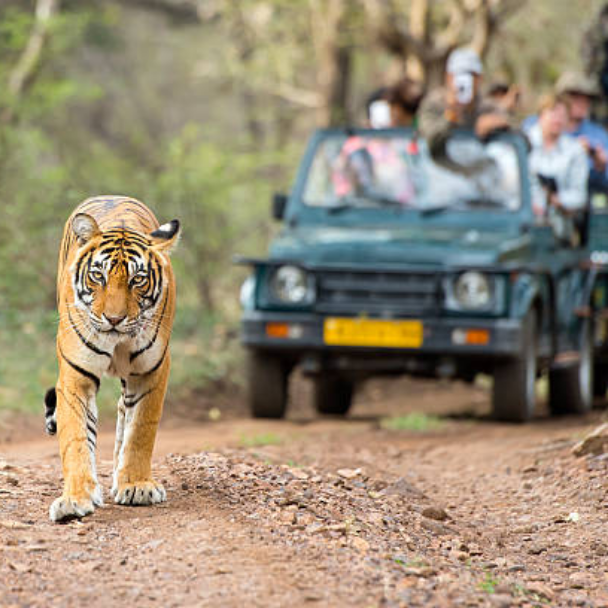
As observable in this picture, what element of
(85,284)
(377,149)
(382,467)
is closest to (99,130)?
(377,149)

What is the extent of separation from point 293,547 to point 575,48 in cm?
1788

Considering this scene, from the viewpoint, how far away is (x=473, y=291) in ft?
30.1

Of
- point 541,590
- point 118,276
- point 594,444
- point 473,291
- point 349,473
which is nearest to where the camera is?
point 541,590

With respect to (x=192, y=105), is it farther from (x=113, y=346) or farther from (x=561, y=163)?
(x=113, y=346)

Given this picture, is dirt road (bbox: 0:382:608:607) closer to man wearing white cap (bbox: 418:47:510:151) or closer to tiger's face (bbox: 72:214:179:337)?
tiger's face (bbox: 72:214:179:337)

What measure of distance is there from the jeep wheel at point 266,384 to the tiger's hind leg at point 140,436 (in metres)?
4.28

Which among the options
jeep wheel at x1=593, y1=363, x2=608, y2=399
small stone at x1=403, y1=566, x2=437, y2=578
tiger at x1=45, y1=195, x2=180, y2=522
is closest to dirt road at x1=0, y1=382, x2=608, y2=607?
small stone at x1=403, y1=566, x2=437, y2=578

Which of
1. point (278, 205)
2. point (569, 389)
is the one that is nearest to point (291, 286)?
point (278, 205)

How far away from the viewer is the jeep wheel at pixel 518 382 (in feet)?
30.6

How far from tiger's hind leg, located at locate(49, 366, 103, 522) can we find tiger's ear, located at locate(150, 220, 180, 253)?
60cm

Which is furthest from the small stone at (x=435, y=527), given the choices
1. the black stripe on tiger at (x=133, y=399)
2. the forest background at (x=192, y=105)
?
the forest background at (x=192, y=105)

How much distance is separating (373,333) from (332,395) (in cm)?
210

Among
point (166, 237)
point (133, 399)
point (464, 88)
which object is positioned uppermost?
point (464, 88)

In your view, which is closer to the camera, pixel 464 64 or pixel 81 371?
pixel 81 371
